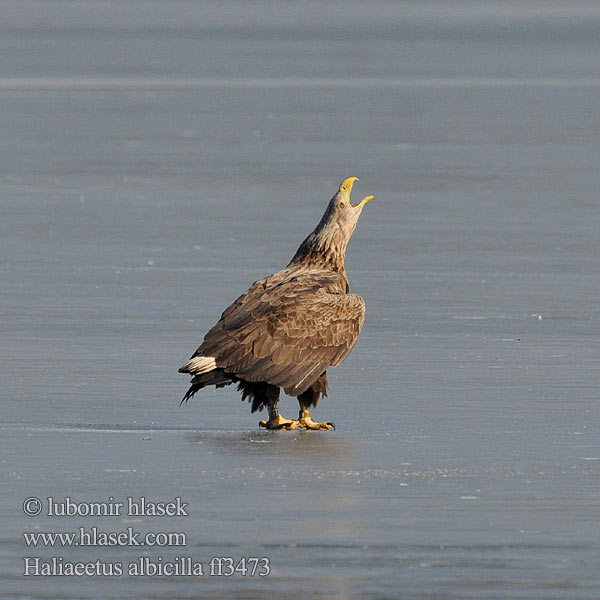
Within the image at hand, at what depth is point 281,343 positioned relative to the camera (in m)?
8.96

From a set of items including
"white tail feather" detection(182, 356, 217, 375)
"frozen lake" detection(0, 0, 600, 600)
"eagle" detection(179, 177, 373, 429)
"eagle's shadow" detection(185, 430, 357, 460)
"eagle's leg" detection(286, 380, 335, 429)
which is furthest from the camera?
"eagle's leg" detection(286, 380, 335, 429)

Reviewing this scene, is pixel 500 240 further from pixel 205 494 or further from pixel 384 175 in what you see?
pixel 205 494

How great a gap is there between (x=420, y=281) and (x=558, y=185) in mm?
6332

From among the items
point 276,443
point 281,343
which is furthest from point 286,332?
point 276,443

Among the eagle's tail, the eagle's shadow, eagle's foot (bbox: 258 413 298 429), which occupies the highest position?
the eagle's tail

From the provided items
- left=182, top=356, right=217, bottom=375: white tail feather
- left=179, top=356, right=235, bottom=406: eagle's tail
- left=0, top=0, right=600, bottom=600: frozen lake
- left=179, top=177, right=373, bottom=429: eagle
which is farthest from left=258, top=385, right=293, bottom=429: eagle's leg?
left=182, top=356, right=217, bottom=375: white tail feather

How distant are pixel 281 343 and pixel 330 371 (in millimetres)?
1531

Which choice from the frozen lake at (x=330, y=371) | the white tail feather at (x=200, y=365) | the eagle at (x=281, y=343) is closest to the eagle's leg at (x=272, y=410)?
the eagle at (x=281, y=343)

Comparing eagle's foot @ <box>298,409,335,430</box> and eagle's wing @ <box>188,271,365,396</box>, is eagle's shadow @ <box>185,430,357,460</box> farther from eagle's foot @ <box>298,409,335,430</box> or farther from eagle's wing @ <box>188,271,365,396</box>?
eagle's wing @ <box>188,271,365,396</box>

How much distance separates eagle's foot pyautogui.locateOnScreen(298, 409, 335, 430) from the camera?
8891 mm

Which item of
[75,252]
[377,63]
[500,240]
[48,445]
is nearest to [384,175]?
[500,240]

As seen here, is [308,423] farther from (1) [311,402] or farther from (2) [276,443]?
(2) [276,443]

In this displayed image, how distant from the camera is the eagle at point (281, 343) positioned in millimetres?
8797

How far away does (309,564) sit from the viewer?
635 centimetres
